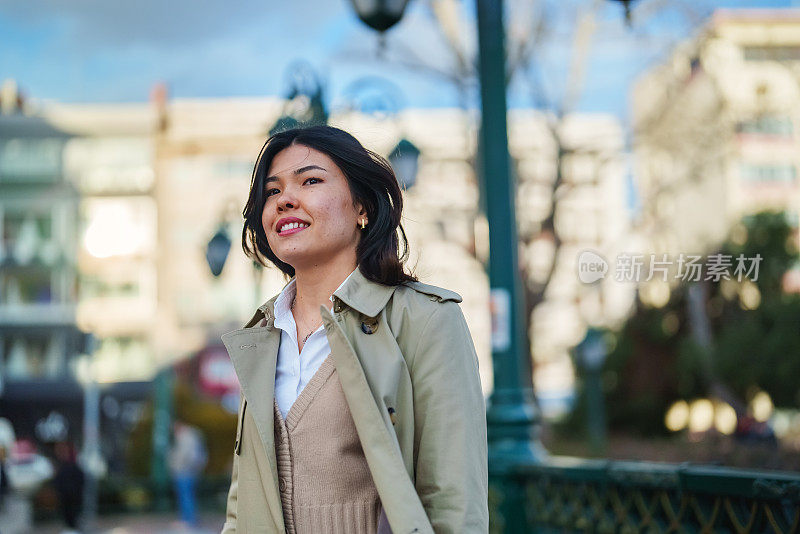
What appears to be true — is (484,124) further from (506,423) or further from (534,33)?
(534,33)

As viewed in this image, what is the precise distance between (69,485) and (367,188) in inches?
493

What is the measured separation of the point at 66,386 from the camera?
43.8m

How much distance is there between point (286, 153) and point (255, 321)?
424 mm

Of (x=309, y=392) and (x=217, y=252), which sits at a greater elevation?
(x=217, y=252)

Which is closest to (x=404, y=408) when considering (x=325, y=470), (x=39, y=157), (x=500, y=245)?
(x=325, y=470)

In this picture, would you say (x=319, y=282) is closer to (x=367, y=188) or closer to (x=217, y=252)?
(x=367, y=188)

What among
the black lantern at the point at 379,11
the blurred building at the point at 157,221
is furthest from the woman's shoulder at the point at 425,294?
the blurred building at the point at 157,221

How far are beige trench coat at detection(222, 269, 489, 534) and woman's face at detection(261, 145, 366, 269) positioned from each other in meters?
0.13

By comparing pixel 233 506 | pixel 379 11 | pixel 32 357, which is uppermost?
pixel 379 11

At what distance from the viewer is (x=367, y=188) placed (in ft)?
7.36

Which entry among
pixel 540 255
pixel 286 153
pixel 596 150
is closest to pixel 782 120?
pixel 596 150

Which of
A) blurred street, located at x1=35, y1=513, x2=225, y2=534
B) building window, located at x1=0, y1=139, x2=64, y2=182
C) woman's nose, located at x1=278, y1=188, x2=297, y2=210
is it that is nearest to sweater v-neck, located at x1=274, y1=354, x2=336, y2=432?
woman's nose, located at x1=278, y1=188, x2=297, y2=210

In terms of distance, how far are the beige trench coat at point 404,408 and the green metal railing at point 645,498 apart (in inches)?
71.8

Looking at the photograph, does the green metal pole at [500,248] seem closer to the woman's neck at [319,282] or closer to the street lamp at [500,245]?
the street lamp at [500,245]
